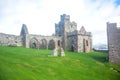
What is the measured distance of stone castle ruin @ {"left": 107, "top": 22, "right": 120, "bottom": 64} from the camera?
44.6 metres

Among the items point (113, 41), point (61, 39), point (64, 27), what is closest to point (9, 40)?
point (61, 39)

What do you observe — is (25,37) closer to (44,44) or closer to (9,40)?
(9,40)

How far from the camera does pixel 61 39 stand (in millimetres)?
67875

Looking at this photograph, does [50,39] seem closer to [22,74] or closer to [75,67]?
[75,67]

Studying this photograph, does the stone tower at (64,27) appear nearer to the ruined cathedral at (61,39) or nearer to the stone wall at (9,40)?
the ruined cathedral at (61,39)

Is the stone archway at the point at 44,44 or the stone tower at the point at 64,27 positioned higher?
the stone tower at the point at 64,27

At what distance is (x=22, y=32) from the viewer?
60.5 meters

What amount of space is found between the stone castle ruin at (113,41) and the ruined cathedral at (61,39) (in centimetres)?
1646

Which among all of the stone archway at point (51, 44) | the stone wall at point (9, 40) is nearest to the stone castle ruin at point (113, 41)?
the stone archway at point (51, 44)

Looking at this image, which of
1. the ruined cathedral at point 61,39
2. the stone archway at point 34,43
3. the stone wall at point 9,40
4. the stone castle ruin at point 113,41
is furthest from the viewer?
the stone archway at point 34,43

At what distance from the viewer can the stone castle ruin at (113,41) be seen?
146 ft

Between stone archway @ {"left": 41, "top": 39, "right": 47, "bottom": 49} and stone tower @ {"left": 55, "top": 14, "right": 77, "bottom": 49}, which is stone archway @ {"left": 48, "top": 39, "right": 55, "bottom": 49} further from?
stone tower @ {"left": 55, "top": 14, "right": 77, "bottom": 49}

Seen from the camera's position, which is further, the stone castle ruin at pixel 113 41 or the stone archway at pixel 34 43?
the stone archway at pixel 34 43

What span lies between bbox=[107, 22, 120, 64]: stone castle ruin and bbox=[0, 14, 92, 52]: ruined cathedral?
1646 cm
